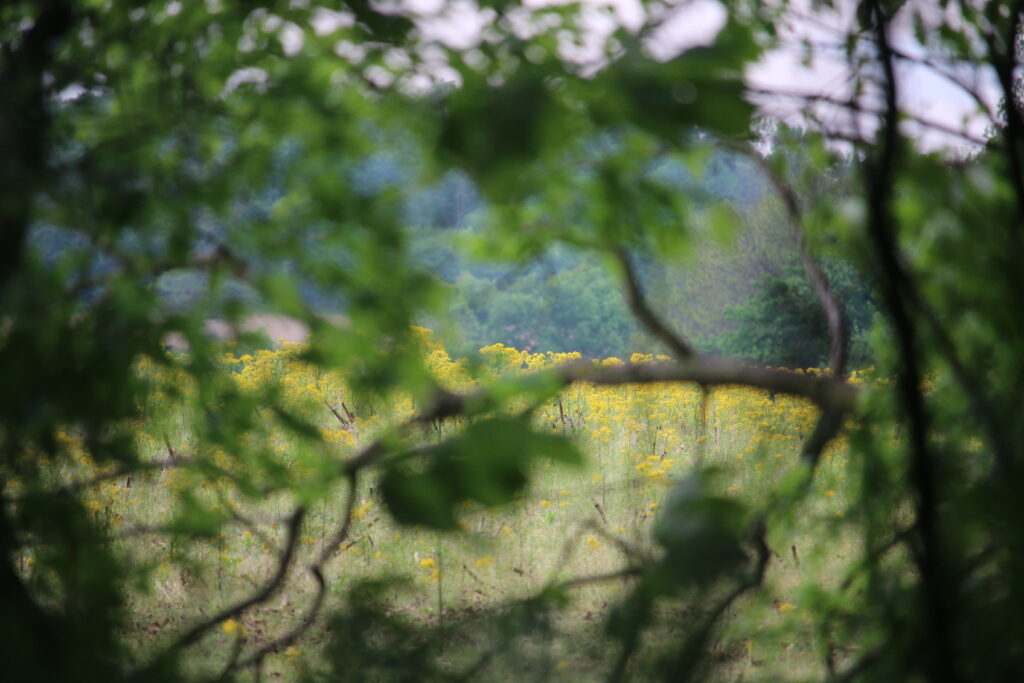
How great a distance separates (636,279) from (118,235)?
761 millimetres

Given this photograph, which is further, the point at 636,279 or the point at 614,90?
the point at 636,279

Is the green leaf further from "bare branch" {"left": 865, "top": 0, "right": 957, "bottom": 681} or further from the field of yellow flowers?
the field of yellow flowers

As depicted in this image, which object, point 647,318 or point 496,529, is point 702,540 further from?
point 496,529

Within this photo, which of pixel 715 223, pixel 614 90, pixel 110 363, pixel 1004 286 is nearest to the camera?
pixel 614 90

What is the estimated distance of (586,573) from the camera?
2668mm

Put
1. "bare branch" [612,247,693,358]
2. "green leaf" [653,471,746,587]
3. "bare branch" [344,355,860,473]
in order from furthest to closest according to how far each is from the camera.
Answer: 1. "bare branch" [612,247,693,358]
2. "bare branch" [344,355,860,473]
3. "green leaf" [653,471,746,587]

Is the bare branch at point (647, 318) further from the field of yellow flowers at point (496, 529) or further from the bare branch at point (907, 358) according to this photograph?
the bare branch at point (907, 358)

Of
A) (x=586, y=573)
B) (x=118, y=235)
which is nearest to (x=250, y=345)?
(x=118, y=235)

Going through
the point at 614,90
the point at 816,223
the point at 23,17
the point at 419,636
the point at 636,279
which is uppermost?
the point at 614,90

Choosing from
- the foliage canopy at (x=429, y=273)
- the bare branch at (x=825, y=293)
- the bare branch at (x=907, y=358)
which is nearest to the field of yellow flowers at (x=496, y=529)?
the bare branch at (x=825, y=293)

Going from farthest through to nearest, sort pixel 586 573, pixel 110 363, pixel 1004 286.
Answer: pixel 586 573
pixel 1004 286
pixel 110 363

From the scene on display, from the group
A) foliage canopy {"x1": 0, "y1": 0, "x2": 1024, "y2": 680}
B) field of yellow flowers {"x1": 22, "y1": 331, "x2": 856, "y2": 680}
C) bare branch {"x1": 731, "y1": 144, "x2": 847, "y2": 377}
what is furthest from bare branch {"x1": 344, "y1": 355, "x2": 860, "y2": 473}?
field of yellow flowers {"x1": 22, "y1": 331, "x2": 856, "y2": 680}

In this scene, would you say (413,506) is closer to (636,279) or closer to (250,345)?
(250,345)

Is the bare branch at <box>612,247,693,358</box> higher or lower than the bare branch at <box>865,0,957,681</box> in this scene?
lower
